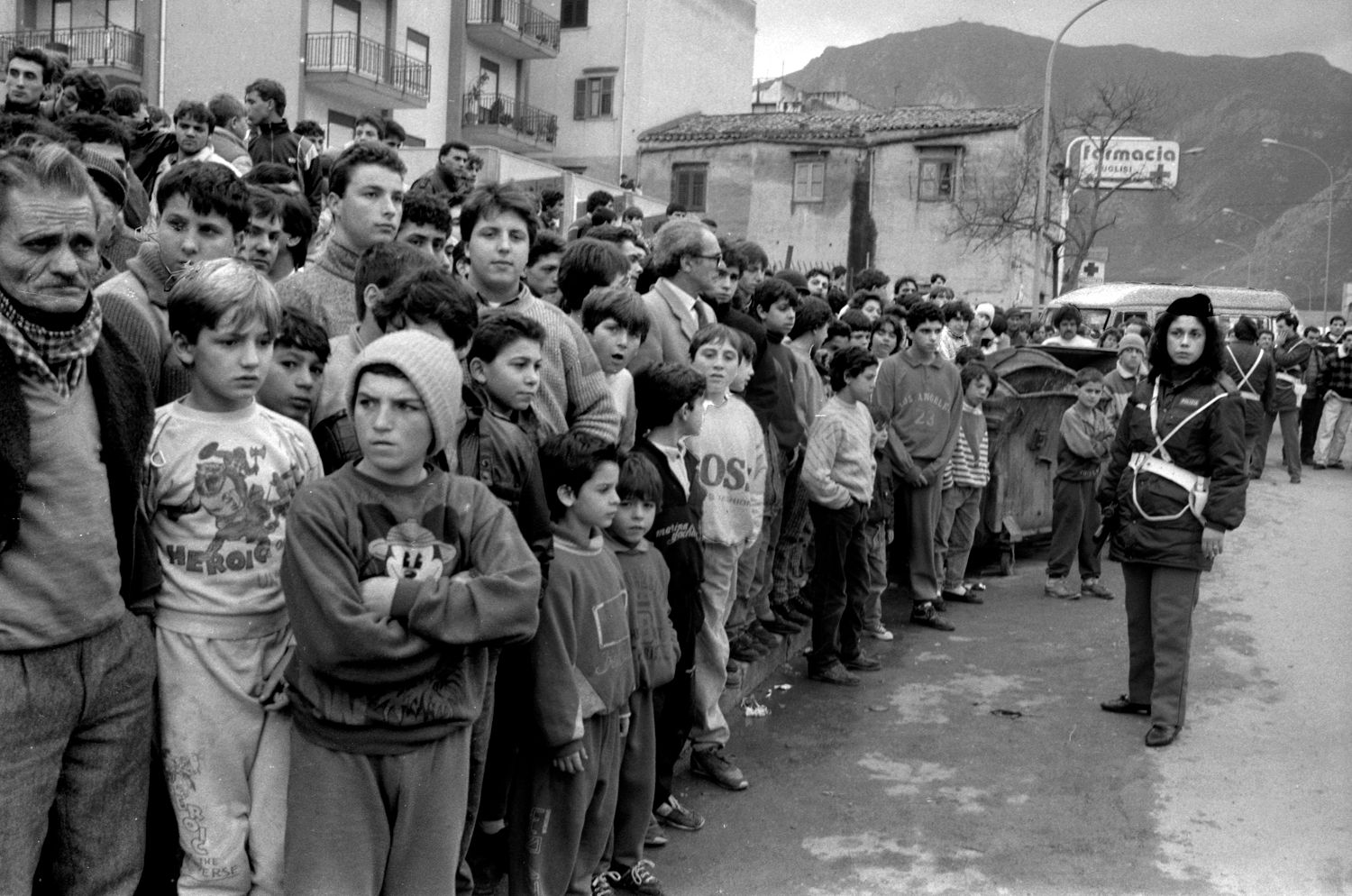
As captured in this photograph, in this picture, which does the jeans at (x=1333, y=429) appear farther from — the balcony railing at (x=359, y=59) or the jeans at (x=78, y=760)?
the balcony railing at (x=359, y=59)

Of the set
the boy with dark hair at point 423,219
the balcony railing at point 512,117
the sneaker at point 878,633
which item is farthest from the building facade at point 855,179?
the boy with dark hair at point 423,219

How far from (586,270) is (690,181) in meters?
33.6

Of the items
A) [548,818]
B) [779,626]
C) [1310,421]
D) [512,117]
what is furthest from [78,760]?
[512,117]

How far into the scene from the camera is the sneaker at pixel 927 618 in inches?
343

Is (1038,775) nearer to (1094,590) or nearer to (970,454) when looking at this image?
(970,454)

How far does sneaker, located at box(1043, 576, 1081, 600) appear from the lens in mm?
9719

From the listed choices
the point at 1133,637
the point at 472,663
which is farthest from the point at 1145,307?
the point at 472,663

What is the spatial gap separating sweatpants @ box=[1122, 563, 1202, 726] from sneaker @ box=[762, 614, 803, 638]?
6.41ft

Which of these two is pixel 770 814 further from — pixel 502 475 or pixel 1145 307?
pixel 1145 307

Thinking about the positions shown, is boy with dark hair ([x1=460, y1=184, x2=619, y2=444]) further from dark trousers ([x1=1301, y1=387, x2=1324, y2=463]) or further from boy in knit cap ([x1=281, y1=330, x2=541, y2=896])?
dark trousers ([x1=1301, y1=387, x2=1324, y2=463])

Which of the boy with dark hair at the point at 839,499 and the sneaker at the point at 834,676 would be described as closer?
the boy with dark hair at the point at 839,499

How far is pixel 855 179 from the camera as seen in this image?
37.3 meters

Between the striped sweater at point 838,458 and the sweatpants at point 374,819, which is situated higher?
the striped sweater at point 838,458

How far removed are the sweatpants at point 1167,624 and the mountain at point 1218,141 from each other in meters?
59.9
